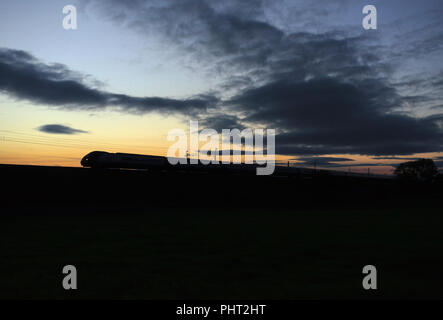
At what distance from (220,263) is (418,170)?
155 metres

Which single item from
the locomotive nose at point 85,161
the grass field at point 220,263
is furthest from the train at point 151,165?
the grass field at point 220,263

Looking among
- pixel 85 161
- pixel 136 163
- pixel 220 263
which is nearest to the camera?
pixel 220 263

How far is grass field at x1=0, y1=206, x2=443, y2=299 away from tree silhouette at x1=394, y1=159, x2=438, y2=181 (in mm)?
142887

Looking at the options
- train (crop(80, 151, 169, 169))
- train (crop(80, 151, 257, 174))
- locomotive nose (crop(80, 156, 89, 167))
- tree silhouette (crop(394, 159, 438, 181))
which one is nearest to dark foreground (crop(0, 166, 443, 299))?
train (crop(80, 151, 169, 169))

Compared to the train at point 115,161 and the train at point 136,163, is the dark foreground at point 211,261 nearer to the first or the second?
the train at point 115,161

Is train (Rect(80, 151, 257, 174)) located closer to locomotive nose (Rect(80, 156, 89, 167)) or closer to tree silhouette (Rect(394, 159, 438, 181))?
locomotive nose (Rect(80, 156, 89, 167))

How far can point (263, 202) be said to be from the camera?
44562mm

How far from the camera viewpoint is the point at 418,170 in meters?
144

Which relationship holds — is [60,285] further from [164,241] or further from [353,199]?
[353,199]

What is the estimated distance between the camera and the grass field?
24.8 feet

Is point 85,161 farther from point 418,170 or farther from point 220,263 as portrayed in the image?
point 418,170

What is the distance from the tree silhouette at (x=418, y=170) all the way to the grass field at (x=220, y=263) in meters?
143

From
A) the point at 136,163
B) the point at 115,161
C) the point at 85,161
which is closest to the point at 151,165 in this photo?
the point at 136,163
